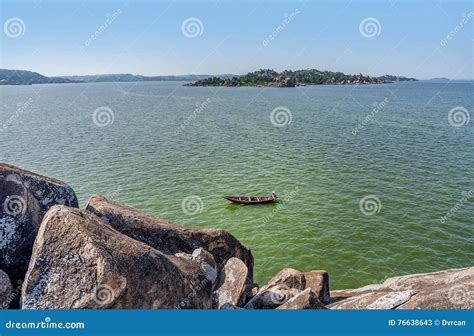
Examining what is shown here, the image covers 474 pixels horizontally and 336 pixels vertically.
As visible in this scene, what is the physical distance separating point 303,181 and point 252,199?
9.37m

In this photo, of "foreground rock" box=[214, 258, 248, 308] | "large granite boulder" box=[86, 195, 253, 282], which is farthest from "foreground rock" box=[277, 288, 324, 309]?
"large granite boulder" box=[86, 195, 253, 282]

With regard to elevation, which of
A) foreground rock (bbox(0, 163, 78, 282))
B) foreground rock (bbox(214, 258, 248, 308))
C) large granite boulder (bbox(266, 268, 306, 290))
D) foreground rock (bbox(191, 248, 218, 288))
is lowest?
large granite boulder (bbox(266, 268, 306, 290))

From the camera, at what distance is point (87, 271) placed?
389 inches

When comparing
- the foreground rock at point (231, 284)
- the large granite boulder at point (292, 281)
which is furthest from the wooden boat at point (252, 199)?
the foreground rock at point (231, 284)

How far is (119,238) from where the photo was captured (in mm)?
11039

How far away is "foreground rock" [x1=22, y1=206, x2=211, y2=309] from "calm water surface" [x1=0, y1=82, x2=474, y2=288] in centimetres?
1650

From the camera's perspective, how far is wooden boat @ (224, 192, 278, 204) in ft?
125

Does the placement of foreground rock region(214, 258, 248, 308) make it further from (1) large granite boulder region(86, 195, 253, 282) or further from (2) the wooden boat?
(2) the wooden boat

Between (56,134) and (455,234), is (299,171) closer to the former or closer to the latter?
(455,234)

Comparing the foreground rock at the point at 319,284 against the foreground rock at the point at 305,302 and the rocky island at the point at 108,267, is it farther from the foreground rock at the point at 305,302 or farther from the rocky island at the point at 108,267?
the foreground rock at the point at 305,302

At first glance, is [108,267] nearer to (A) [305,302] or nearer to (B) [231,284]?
(B) [231,284]

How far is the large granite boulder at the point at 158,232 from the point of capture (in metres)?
14.7

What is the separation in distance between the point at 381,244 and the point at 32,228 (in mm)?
26057

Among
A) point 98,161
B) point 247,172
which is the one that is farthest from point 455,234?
point 98,161
